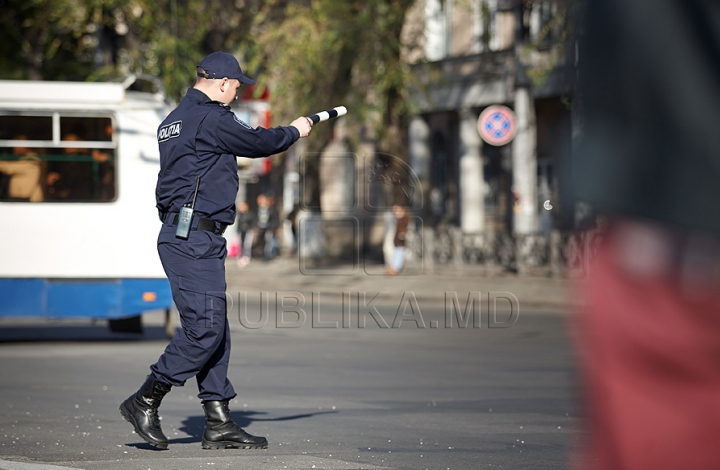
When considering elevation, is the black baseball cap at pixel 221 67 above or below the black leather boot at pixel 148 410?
above

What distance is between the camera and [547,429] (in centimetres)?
784

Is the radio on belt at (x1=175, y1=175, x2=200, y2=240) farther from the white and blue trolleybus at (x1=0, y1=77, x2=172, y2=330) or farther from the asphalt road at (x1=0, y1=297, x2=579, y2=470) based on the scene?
the white and blue trolleybus at (x1=0, y1=77, x2=172, y2=330)

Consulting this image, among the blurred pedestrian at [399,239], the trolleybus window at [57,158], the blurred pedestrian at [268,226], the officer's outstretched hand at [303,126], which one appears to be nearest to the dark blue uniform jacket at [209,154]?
the officer's outstretched hand at [303,126]

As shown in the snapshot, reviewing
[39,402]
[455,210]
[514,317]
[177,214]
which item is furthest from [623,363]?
[455,210]

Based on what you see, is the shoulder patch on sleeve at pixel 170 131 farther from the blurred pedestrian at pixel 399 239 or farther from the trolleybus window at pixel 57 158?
the blurred pedestrian at pixel 399 239

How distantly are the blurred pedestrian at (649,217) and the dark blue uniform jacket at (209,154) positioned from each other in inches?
182

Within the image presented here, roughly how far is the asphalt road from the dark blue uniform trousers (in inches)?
18.7

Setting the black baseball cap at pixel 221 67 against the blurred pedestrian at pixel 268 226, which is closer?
the black baseball cap at pixel 221 67

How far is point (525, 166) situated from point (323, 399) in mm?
19050

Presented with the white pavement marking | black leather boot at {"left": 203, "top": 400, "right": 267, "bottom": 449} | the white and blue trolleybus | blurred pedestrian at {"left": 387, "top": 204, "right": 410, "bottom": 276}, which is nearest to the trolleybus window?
the white and blue trolleybus

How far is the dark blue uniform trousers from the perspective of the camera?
6.34 metres

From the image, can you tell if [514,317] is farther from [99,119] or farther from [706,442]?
[706,442]

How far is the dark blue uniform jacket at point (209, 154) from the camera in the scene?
645 cm

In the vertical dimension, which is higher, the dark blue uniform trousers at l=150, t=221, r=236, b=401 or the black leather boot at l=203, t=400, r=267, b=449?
the dark blue uniform trousers at l=150, t=221, r=236, b=401
